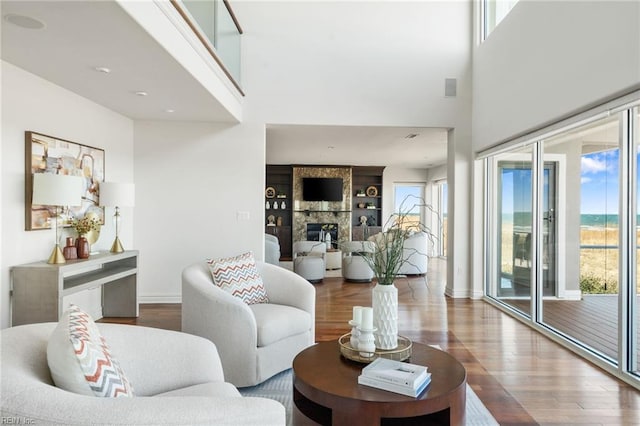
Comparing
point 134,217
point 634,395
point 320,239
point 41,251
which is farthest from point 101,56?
point 320,239

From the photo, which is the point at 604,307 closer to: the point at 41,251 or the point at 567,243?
the point at 567,243

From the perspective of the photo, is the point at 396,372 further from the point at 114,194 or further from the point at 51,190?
the point at 114,194

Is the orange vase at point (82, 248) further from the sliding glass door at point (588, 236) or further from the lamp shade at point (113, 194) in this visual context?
the sliding glass door at point (588, 236)

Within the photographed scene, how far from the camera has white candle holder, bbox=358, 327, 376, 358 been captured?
6.86 feet

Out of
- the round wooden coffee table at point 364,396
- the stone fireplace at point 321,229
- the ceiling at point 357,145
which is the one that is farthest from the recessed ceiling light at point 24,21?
the stone fireplace at point 321,229

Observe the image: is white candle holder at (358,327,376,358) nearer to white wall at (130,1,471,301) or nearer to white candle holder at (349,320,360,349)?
white candle holder at (349,320,360,349)

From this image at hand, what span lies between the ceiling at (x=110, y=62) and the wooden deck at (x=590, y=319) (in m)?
2.92

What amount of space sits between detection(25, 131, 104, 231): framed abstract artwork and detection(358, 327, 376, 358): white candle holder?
289 cm

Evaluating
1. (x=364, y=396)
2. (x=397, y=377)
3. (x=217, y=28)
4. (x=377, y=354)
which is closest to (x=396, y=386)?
(x=397, y=377)

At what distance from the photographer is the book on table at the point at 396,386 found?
1715mm

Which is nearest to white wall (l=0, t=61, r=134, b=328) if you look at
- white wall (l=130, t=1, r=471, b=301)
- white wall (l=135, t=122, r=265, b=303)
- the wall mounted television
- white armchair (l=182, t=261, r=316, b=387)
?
white wall (l=135, t=122, r=265, b=303)

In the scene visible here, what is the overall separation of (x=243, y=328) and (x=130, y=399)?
1497 millimetres

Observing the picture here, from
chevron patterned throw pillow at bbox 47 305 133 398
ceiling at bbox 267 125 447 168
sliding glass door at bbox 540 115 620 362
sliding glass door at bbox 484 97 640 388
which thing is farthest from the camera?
ceiling at bbox 267 125 447 168

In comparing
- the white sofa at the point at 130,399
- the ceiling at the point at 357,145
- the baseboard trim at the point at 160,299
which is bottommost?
the baseboard trim at the point at 160,299
